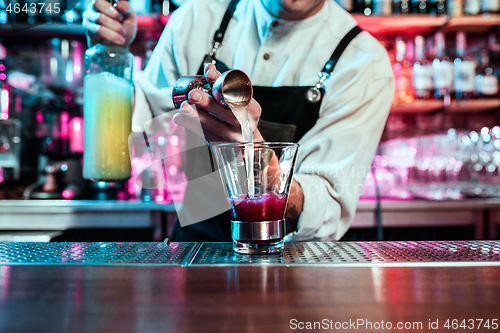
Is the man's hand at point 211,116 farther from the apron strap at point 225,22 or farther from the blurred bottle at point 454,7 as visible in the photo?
the blurred bottle at point 454,7

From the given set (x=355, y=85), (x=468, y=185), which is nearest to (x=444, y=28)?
(x=468, y=185)

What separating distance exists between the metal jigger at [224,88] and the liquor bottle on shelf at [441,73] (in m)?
2.12

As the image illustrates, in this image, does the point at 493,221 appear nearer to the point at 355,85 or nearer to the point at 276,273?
the point at 355,85

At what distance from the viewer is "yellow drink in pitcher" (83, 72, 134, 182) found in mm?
1003

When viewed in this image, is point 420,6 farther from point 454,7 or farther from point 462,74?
point 462,74

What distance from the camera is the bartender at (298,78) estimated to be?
42.4 inches

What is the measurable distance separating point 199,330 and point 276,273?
0.60ft

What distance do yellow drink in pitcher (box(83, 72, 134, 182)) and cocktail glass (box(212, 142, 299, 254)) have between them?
1.53 ft

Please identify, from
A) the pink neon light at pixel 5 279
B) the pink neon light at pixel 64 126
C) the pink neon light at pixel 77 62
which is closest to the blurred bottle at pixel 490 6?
the pink neon light at pixel 77 62

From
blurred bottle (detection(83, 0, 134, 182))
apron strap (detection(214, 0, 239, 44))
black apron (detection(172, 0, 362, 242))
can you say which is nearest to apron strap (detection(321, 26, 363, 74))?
black apron (detection(172, 0, 362, 242))

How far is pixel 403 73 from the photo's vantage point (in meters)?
2.43

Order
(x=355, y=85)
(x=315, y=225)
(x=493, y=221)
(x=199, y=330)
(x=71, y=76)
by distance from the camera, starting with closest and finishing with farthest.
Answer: (x=199, y=330)
(x=315, y=225)
(x=355, y=85)
(x=493, y=221)
(x=71, y=76)

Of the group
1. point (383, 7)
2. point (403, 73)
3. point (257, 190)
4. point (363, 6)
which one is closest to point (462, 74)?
point (403, 73)

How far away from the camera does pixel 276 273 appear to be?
0.52m
